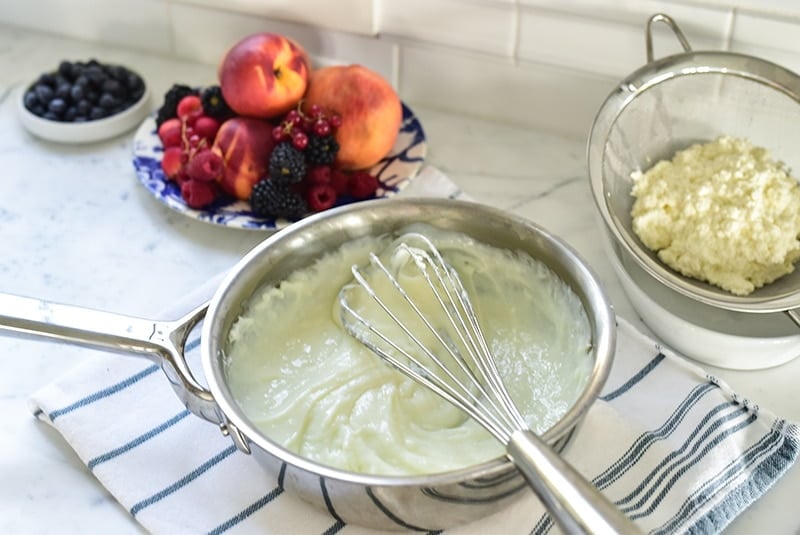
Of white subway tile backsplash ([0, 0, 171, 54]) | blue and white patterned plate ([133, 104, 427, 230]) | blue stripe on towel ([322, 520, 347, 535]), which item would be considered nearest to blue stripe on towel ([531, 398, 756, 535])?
blue stripe on towel ([322, 520, 347, 535])

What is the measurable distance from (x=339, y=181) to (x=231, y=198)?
0.29 feet

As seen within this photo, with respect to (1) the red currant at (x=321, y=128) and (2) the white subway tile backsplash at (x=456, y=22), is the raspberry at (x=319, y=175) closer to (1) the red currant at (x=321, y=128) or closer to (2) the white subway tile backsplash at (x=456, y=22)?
(1) the red currant at (x=321, y=128)

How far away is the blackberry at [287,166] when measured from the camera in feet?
2.29

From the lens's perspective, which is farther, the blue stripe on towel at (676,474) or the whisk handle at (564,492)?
the blue stripe on towel at (676,474)

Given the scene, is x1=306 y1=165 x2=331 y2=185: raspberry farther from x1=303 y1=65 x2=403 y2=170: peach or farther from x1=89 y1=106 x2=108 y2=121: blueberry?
x1=89 y1=106 x2=108 y2=121: blueberry

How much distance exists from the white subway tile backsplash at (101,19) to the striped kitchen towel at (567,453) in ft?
1.49

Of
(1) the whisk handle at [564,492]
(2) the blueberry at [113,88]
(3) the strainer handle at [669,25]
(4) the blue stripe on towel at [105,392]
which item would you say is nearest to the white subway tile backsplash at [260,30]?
(2) the blueberry at [113,88]

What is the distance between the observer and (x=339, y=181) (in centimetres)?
73

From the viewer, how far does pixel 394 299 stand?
58 centimetres

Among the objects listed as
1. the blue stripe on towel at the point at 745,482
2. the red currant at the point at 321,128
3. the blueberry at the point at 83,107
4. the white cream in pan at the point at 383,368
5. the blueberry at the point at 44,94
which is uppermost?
the red currant at the point at 321,128

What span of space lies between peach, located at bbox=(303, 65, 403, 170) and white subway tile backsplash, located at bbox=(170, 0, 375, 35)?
0.07 metres

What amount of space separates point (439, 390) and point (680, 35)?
1.17 ft

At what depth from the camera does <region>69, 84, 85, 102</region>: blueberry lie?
0.82 metres

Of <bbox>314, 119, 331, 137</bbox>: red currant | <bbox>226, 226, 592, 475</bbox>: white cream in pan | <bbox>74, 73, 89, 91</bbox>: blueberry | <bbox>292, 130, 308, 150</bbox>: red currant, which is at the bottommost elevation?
<bbox>226, 226, 592, 475</bbox>: white cream in pan
